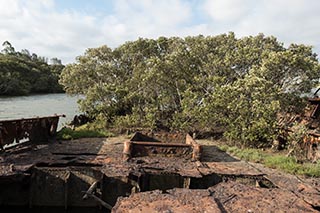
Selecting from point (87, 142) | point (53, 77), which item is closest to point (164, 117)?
point (87, 142)

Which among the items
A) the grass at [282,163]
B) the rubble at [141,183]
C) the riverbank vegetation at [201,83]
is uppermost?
the riverbank vegetation at [201,83]

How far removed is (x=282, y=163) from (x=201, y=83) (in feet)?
21.6

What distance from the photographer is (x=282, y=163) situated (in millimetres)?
8234

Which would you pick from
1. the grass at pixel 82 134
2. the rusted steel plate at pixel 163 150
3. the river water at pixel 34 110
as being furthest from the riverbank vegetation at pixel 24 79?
the rusted steel plate at pixel 163 150

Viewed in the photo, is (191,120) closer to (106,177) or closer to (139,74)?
(139,74)

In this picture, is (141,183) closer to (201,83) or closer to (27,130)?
(27,130)

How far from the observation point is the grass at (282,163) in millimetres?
7512

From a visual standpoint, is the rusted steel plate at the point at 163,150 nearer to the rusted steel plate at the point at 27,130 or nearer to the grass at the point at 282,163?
the grass at the point at 282,163

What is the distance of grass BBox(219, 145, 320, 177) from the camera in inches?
296

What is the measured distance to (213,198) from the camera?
473 centimetres

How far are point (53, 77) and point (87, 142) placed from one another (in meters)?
51.1

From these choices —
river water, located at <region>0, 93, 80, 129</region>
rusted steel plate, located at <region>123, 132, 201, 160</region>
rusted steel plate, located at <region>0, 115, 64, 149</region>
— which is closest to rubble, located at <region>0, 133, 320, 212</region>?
rusted steel plate, located at <region>123, 132, 201, 160</region>

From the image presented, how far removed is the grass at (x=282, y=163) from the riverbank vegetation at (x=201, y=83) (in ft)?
4.78

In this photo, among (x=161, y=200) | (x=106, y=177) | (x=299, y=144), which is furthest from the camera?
(x=299, y=144)
